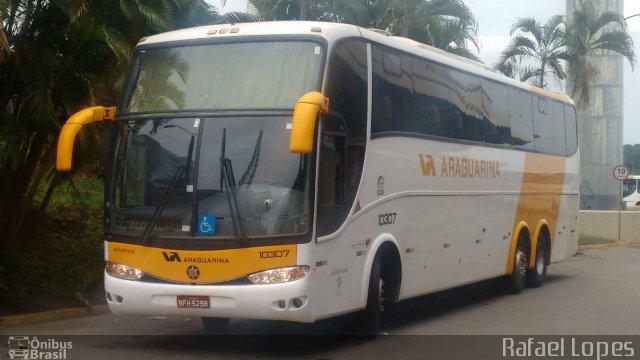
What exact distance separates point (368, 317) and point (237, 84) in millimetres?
3195

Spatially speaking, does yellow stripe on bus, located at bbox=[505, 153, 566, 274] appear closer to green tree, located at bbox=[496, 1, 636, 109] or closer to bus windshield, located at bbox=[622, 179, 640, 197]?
green tree, located at bbox=[496, 1, 636, 109]

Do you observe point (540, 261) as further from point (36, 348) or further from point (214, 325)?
point (36, 348)

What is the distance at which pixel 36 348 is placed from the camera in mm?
11211

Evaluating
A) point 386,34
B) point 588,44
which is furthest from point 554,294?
point 588,44

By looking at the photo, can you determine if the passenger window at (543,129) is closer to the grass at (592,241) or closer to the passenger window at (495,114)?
the passenger window at (495,114)

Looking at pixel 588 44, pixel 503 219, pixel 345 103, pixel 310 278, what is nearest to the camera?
pixel 310 278

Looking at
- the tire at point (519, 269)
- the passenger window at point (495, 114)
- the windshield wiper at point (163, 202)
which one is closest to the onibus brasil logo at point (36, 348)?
the windshield wiper at point (163, 202)

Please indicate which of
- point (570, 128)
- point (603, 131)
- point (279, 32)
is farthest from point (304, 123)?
point (603, 131)

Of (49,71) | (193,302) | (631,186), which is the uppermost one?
Answer: (49,71)

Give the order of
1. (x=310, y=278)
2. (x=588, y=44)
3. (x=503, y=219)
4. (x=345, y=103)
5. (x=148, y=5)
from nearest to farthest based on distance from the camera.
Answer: (x=310, y=278)
(x=345, y=103)
(x=148, y=5)
(x=503, y=219)
(x=588, y=44)

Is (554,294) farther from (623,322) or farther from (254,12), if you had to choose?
(254,12)

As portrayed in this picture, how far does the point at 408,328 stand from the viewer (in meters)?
13.2

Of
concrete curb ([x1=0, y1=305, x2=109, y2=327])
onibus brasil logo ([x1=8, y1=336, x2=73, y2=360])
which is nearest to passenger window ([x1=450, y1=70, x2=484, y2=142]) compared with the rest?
concrete curb ([x1=0, y1=305, x2=109, y2=327])

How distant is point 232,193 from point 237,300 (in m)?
1.12
